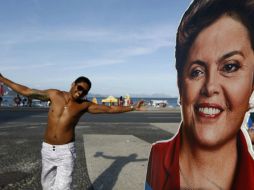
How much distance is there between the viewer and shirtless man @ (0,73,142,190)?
5.10m

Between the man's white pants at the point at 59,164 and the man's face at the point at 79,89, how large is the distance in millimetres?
779

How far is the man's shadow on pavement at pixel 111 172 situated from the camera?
6.86 meters

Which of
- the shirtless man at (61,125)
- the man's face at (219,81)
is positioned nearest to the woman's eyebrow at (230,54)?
the man's face at (219,81)

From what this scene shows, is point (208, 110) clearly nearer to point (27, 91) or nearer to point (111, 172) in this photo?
point (27, 91)

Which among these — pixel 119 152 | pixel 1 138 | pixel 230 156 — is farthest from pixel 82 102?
pixel 1 138

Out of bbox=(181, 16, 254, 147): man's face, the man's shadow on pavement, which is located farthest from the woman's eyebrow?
the man's shadow on pavement

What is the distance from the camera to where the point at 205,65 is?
→ 2996mm

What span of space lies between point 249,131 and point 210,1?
4.04ft

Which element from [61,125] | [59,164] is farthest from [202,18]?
[59,164]

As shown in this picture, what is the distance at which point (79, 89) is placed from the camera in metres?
5.06

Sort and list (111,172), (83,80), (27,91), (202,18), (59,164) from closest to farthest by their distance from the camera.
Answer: (202,18) < (83,80) < (59,164) < (27,91) < (111,172)

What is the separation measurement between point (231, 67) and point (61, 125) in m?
3.13

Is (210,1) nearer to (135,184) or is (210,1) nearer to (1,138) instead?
(135,184)

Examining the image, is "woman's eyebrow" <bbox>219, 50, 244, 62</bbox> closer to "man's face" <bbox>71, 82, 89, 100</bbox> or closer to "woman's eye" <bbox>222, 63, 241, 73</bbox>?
"woman's eye" <bbox>222, 63, 241, 73</bbox>
